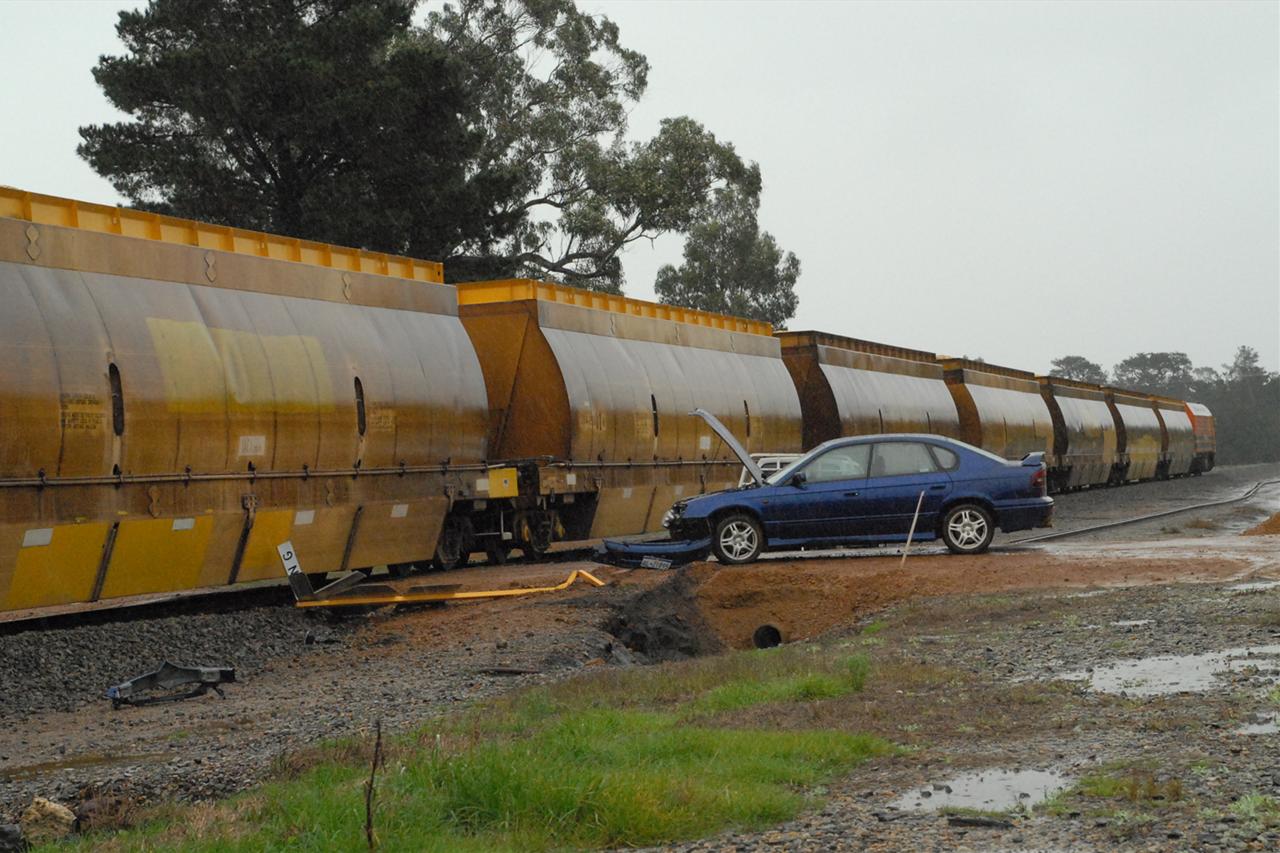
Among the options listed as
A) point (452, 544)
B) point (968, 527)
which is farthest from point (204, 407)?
point (968, 527)

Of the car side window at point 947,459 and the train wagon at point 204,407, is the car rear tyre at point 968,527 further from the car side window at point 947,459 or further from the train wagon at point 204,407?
the train wagon at point 204,407

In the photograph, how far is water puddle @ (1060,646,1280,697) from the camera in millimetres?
8555

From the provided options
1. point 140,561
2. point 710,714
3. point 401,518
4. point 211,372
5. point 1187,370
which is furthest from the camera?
point 1187,370

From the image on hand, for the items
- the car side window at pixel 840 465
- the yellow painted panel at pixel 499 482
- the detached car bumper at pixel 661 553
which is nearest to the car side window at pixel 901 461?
the car side window at pixel 840 465

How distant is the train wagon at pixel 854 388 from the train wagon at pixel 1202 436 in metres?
38.6

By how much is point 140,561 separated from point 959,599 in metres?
7.57

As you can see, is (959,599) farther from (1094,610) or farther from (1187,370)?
(1187,370)

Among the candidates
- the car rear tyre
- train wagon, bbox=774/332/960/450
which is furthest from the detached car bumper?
train wagon, bbox=774/332/960/450

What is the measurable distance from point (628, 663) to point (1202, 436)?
6496cm

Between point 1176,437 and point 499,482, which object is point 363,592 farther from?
point 1176,437

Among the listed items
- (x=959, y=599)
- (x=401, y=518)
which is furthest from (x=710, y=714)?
(x=401, y=518)

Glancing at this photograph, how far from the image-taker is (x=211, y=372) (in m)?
14.6

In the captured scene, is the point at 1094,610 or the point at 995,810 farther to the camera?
the point at 1094,610

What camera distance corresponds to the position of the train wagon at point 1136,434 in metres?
54.2
